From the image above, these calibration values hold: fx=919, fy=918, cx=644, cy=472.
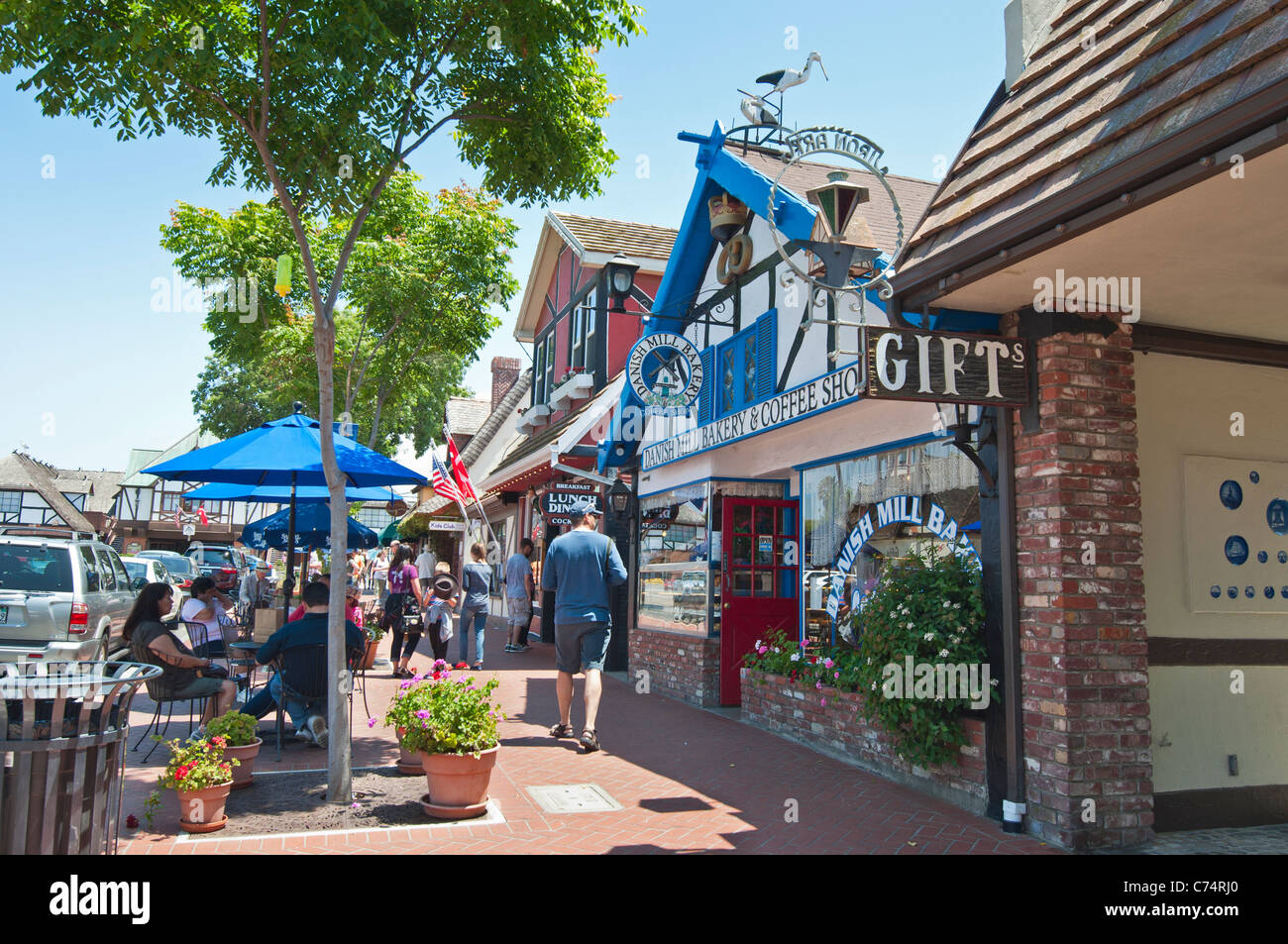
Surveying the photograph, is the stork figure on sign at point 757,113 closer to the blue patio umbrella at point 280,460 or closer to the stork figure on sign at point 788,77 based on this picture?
the stork figure on sign at point 788,77

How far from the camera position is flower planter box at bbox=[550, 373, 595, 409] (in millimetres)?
15750

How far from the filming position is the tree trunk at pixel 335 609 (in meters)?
5.49

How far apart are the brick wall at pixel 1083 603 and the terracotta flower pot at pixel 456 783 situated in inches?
124

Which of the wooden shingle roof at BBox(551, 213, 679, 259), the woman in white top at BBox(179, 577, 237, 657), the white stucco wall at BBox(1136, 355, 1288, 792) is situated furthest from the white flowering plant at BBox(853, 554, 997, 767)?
the wooden shingle roof at BBox(551, 213, 679, 259)

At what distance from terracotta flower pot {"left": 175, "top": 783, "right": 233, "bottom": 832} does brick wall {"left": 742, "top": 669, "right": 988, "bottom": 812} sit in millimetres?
4346

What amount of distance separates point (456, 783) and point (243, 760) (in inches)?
55.9

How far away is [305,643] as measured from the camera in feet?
21.6

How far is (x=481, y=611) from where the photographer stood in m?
12.6

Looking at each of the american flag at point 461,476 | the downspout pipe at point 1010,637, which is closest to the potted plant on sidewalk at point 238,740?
the downspout pipe at point 1010,637

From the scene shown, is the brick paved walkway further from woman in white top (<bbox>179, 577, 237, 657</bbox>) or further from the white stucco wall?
the white stucco wall

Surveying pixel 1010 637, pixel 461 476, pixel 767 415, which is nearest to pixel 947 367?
pixel 1010 637

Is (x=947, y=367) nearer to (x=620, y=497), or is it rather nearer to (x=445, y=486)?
(x=620, y=497)
